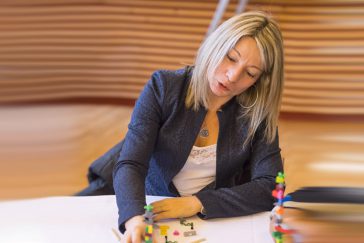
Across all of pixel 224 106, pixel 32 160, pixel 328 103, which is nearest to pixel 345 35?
pixel 328 103

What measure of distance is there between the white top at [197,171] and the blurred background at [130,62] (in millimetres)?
2506

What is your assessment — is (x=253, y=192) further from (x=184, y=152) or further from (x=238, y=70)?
(x=238, y=70)

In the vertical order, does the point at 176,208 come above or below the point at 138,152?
below

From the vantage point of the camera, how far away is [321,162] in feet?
14.2

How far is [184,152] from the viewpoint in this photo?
202 centimetres

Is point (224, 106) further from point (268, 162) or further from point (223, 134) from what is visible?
point (268, 162)

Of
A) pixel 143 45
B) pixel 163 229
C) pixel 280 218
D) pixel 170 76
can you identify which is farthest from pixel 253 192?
pixel 143 45

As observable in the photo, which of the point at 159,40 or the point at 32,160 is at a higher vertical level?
the point at 159,40

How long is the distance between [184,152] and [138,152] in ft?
0.79

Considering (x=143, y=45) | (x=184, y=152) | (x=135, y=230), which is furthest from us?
(x=143, y=45)

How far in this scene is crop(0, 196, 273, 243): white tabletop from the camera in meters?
1.64

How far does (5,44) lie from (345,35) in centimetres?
400

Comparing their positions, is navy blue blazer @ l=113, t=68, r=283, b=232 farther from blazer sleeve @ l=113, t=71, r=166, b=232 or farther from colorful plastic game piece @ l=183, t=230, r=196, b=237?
colorful plastic game piece @ l=183, t=230, r=196, b=237

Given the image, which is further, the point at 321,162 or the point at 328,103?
the point at 328,103
